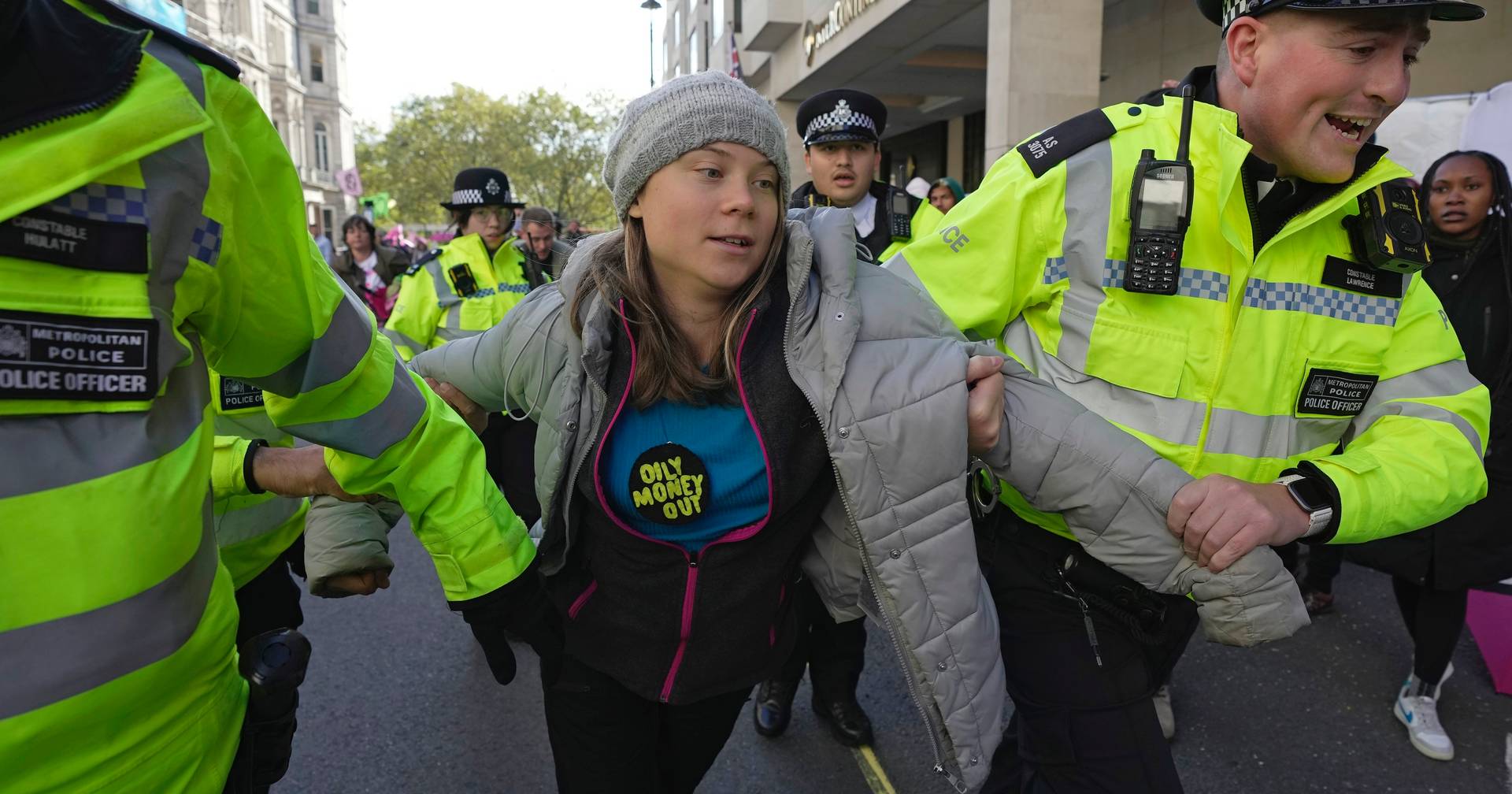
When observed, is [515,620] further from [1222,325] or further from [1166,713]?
[1166,713]

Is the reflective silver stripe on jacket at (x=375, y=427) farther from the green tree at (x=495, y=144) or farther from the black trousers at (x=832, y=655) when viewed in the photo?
the green tree at (x=495, y=144)

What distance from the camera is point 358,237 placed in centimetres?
1002

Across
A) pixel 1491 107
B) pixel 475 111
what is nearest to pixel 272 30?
pixel 475 111

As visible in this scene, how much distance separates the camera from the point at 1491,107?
5246mm

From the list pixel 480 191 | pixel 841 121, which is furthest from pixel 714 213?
pixel 480 191

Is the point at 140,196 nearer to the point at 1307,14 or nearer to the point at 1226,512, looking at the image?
the point at 1226,512

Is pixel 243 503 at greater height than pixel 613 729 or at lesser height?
greater

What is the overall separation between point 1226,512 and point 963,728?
0.64 meters

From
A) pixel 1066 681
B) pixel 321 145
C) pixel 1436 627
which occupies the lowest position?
pixel 1436 627

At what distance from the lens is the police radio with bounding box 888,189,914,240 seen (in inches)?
186

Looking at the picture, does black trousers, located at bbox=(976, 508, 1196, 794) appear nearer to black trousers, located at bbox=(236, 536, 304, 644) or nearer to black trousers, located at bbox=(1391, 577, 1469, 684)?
black trousers, located at bbox=(236, 536, 304, 644)

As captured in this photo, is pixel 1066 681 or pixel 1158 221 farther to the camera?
pixel 1066 681

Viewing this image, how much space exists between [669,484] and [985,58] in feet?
47.5

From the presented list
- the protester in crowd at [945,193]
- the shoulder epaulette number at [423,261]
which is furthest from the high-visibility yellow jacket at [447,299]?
Answer: the protester in crowd at [945,193]
